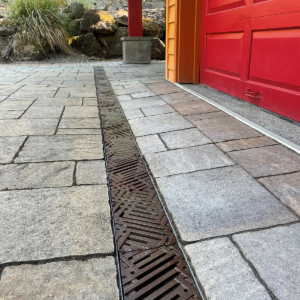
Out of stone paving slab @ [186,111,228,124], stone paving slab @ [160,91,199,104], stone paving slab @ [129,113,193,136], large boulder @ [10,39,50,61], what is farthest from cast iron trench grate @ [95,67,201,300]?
large boulder @ [10,39,50,61]

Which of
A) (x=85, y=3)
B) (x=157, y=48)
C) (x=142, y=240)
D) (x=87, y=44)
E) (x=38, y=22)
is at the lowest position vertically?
(x=142, y=240)

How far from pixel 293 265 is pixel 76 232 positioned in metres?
0.87

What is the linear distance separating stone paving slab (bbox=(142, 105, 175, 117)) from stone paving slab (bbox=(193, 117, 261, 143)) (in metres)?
0.52

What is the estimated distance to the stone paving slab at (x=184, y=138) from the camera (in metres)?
2.30

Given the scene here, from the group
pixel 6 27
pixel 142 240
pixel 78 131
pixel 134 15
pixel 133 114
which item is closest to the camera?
pixel 142 240

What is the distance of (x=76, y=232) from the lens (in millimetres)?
1299

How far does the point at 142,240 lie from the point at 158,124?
167cm

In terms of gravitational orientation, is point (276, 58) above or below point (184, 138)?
above

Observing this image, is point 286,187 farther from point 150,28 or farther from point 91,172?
point 150,28

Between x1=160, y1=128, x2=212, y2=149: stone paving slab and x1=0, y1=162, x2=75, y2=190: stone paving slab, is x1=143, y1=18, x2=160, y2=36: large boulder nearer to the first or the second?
x1=160, y1=128, x2=212, y2=149: stone paving slab

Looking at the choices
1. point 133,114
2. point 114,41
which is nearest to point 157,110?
point 133,114

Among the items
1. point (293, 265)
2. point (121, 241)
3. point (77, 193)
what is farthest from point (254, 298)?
point (77, 193)

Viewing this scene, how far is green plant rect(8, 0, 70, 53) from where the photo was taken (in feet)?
30.0

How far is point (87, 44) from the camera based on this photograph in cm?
1032
